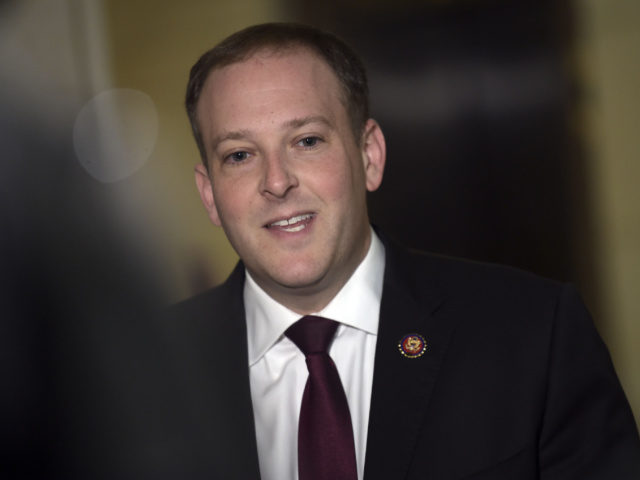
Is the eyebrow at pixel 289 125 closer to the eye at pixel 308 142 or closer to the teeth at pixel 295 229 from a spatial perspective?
the eye at pixel 308 142

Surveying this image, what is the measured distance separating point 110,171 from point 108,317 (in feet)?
0.39

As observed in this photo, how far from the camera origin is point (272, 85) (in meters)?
1.00

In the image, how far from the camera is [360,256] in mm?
1110

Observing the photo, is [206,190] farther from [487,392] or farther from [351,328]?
[487,392]

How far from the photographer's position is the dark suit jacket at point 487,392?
90cm

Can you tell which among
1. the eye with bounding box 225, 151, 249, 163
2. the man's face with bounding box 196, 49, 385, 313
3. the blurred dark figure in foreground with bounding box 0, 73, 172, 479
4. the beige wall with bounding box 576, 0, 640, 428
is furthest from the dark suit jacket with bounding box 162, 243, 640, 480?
the beige wall with bounding box 576, 0, 640, 428

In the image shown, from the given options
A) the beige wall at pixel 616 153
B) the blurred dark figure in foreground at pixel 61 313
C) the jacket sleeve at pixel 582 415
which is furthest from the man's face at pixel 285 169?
the beige wall at pixel 616 153

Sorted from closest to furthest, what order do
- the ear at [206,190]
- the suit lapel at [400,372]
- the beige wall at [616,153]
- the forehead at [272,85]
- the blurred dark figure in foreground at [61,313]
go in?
the blurred dark figure in foreground at [61,313] < the suit lapel at [400,372] < the forehead at [272,85] < the ear at [206,190] < the beige wall at [616,153]

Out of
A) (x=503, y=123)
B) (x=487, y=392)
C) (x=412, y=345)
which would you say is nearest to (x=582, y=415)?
(x=487, y=392)

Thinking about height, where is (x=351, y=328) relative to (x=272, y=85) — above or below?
below

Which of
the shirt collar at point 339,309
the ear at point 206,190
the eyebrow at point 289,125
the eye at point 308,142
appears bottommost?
the shirt collar at point 339,309

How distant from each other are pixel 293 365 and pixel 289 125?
0.36 m

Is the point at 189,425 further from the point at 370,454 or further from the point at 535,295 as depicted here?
the point at 535,295

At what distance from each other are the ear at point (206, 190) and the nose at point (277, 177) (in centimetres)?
19
